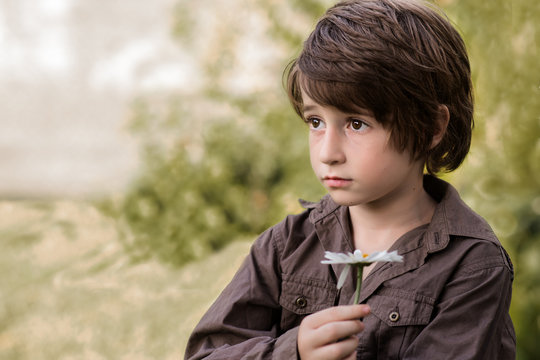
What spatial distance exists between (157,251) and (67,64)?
79.5 inches

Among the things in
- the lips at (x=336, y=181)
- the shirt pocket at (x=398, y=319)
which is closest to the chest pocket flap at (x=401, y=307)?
the shirt pocket at (x=398, y=319)

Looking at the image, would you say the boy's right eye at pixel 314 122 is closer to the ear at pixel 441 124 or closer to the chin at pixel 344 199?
the chin at pixel 344 199

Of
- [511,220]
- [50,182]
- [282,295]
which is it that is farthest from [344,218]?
[50,182]

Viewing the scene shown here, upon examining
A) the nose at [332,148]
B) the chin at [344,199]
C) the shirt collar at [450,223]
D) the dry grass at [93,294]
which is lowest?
the shirt collar at [450,223]

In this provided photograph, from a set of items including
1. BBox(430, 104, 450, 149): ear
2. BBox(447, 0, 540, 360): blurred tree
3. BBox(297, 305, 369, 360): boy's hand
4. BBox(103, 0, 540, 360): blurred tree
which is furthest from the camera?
BBox(103, 0, 540, 360): blurred tree

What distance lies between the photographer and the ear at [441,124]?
141 cm

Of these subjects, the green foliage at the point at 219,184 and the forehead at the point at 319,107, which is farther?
the green foliage at the point at 219,184

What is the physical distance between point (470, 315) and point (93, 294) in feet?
10.1

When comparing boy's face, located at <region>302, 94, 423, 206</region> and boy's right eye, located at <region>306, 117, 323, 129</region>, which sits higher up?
boy's right eye, located at <region>306, 117, 323, 129</region>

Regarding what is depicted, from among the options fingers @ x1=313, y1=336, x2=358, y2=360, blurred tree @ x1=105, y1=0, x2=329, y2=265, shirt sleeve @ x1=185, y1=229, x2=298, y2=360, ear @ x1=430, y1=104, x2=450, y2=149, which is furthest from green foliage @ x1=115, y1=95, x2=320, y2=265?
fingers @ x1=313, y1=336, x2=358, y2=360

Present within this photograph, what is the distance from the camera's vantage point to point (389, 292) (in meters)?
1.37

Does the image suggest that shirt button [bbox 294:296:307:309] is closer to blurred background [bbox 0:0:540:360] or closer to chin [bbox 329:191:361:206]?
chin [bbox 329:191:361:206]

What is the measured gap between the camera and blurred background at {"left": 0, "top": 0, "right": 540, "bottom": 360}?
2475mm

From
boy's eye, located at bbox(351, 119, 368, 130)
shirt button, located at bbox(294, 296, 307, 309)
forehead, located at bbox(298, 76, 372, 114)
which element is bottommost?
shirt button, located at bbox(294, 296, 307, 309)
